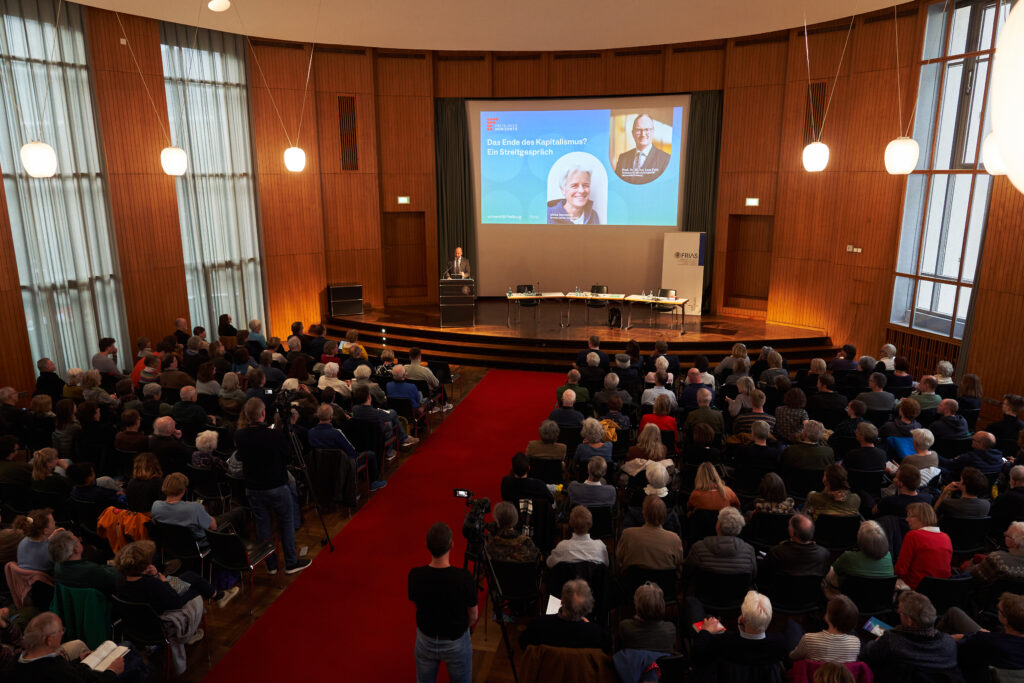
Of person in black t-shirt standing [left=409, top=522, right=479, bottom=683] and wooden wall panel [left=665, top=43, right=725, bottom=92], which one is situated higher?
wooden wall panel [left=665, top=43, right=725, bottom=92]

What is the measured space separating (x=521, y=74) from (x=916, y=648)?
1364 centimetres

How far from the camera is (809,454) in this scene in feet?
18.1

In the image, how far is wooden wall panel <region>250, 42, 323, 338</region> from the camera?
1285 cm

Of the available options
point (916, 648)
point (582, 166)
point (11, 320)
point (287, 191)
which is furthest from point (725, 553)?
point (287, 191)

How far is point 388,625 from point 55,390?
5.61 meters

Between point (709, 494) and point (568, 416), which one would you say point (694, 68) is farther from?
point (709, 494)

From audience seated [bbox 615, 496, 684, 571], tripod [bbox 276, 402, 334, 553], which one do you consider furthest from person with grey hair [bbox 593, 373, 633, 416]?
tripod [bbox 276, 402, 334, 553]

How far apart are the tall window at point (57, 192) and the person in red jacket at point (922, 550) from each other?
34.5ft

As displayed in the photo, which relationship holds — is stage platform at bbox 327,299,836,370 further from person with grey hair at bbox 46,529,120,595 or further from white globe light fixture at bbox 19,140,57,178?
person with grey hair at bbox 46,529,120,595

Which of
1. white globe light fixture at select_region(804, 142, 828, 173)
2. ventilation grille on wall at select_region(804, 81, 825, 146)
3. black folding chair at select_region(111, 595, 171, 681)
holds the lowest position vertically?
black folding chair at select_region(111, 595, 171, 681)

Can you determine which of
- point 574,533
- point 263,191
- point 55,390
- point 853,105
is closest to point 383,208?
point 263,191

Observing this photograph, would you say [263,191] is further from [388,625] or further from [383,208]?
[388,625]

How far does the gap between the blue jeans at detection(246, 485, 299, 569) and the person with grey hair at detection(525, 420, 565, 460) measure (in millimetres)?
2064

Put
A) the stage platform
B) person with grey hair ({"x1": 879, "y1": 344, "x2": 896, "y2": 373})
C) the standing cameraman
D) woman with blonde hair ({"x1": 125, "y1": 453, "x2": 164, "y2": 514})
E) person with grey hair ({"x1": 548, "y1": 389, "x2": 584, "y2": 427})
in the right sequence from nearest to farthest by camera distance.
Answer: woman with blonde hair ({"x1": 125, "y1": 453, "x2": 164, "y2": 514}), the standing cameraman, person with grey hair ({"x1": 548, "y1": 389, "x2": 584, "y2": 427}), person with grey hair ({"x1": 879, "y1": 344, "x2": 896, "y2": 373}), the stage platform
